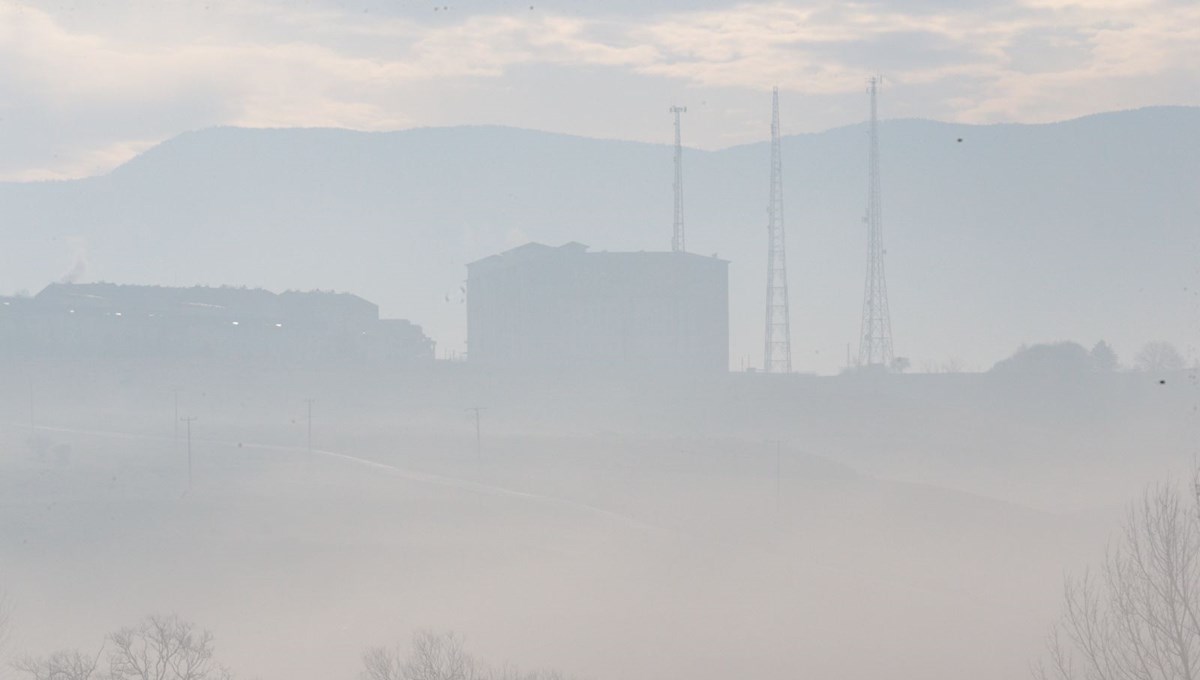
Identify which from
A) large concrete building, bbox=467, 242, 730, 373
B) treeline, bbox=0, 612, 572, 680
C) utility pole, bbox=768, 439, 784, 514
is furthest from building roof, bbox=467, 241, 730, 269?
treeline, bbox=0, 612, 572, 680

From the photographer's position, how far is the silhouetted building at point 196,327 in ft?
326

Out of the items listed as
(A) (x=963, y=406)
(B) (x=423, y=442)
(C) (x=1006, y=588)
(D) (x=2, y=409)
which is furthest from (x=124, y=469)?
(A) (x=963, y=406)

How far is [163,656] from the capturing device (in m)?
30.3

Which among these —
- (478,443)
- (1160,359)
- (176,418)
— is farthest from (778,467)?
(1160,359)

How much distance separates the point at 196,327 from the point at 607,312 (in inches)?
1005

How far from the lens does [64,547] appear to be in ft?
172

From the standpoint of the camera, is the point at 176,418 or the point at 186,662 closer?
the point at 186,662

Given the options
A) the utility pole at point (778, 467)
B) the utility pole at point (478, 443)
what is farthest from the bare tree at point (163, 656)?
the utility pole at point (478, 443)

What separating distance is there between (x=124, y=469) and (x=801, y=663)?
40584 mm

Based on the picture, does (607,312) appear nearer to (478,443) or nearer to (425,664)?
(478,443)

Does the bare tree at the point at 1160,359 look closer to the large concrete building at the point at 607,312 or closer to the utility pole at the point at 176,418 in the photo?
the large concrete building at the point at 607,312

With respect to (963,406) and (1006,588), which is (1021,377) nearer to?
(963,406)

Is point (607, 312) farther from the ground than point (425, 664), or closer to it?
A: farther from the ground

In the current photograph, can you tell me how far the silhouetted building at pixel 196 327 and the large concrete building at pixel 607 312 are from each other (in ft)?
23.3
